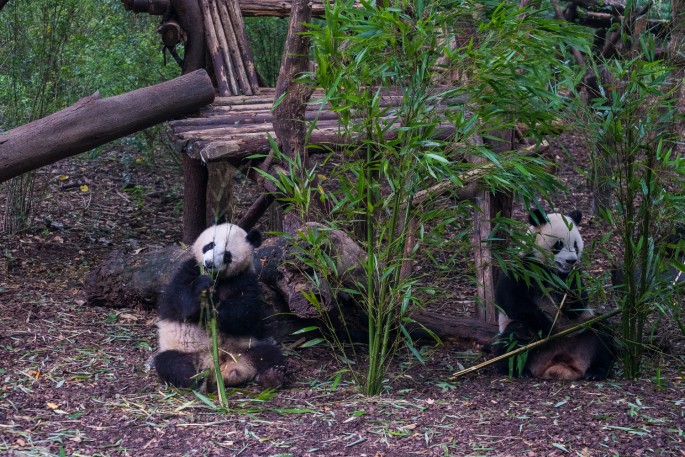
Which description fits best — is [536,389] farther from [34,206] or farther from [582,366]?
[34,206]

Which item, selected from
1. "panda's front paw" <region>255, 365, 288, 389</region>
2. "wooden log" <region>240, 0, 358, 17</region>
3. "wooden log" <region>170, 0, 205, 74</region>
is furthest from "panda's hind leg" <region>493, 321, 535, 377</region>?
"wooden log" <region>240, 0, 358, 17</region>

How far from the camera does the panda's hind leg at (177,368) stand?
3812mm

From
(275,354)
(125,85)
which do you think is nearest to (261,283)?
(275,354)

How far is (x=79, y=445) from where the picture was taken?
10.2 feet

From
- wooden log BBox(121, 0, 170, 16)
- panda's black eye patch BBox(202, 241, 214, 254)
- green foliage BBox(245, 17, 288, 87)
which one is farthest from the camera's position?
green foliage BBox(245, 17, 288, 87)

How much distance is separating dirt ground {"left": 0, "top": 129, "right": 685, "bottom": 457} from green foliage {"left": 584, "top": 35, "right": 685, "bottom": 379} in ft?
1.27

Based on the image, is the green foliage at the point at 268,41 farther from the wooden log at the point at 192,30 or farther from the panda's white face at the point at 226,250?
the panda's white face at the point at 226,250

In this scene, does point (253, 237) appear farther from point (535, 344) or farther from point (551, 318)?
point (551, 318)

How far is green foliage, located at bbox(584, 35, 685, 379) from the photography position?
12.0ft

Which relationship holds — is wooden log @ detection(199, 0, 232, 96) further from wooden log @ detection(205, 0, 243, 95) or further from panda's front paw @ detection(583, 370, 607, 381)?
panda's front paw @ detection(583, 370, 607, 381)

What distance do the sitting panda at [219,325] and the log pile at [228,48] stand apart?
233cm

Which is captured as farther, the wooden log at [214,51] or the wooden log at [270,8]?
the wooden log at [270,8]

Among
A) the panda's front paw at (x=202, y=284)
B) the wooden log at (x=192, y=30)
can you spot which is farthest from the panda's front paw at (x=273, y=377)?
the wooden log at (x=192, y=30)

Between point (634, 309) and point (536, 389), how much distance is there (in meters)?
0.62
